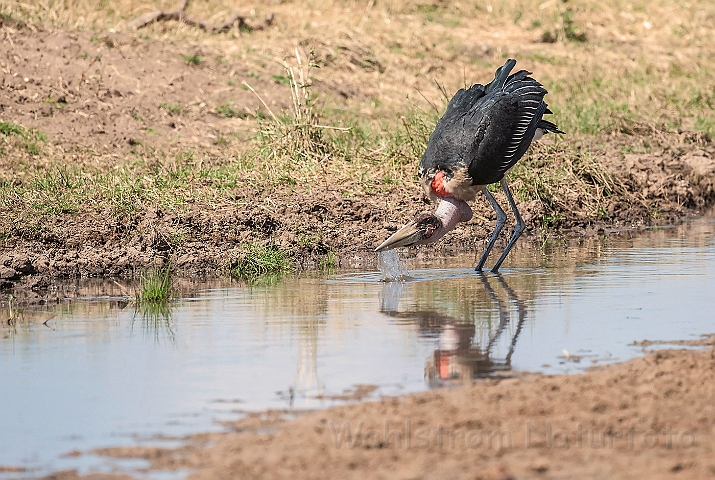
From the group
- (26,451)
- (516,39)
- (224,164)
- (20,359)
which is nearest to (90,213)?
(224,164)

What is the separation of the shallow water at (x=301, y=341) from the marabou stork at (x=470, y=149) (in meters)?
0.39

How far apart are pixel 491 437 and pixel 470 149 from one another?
14.7ft

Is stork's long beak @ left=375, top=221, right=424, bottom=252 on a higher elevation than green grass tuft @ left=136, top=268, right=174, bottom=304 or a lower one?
higher

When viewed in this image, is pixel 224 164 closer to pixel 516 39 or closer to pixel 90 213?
pixel 90 213

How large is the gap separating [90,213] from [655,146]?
6.65m

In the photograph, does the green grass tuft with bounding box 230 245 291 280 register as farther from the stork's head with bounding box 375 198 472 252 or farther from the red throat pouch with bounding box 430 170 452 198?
the red throat pouch with bounding box 430 170 452 198

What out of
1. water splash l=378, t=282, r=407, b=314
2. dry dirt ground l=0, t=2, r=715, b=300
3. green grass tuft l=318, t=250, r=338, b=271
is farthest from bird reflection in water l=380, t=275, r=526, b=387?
dry dirt ground l=0, t=2, r=715, b=300

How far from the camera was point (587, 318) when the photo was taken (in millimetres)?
6449

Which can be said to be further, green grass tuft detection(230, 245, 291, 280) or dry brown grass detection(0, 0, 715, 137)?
dry brown grass detection(0, 0, 715, 137)

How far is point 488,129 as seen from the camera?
844 centimetres

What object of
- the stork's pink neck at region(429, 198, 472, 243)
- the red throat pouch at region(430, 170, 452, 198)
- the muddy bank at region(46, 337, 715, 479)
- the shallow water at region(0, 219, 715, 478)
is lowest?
the muddy bank at region(46, 337, 715, 479)

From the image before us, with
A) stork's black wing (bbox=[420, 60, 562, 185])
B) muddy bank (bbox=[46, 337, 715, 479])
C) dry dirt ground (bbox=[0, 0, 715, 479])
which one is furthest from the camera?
stork's black wing (bbox=[420, 60, 562, 185])

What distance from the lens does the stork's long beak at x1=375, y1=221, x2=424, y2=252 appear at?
7941 mm

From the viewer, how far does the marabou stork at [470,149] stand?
8180mm
